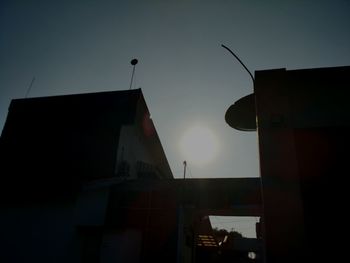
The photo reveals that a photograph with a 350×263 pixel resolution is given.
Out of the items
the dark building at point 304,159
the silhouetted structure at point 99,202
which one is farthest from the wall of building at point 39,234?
the dark building at point 304,159

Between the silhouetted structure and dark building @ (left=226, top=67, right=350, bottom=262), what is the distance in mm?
4998

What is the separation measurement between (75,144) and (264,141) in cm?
1153

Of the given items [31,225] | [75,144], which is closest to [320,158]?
[31,225]

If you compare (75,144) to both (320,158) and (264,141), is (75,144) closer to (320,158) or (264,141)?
(264,141)

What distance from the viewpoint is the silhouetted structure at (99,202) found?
9727 millimetres

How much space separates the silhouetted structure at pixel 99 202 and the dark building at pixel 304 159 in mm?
4998

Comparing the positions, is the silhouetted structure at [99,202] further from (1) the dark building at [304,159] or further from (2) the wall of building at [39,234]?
(1) the dark building at [304,159]

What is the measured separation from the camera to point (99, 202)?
10.5m

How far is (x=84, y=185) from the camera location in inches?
396

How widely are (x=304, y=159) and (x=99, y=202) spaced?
8.52 meters

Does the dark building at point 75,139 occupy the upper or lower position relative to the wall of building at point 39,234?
upper

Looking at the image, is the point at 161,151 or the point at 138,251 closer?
the point at 138,251

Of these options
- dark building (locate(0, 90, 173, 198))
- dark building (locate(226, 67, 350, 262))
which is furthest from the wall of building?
dark building (locate(226, 67, 350, 262))

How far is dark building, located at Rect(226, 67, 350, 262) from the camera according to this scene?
4.26 m
